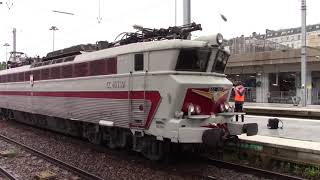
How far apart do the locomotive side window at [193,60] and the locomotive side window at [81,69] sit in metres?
4.31

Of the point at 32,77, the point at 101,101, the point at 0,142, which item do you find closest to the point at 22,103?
the point at 32,77

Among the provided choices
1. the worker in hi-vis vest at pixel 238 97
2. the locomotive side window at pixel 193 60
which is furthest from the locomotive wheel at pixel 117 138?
the worker in hi-vis vest at pixel 238 97

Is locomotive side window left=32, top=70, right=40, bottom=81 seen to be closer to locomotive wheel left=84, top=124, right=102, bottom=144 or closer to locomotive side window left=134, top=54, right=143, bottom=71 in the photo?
locomotive wheel left=84, top=124, right=102, bottom=144

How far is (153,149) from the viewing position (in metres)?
11.4

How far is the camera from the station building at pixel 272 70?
46.7m

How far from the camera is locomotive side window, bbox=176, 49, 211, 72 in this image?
10641 mm

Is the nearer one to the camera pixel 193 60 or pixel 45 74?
pixel 193 60

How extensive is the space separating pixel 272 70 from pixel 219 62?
132 ft

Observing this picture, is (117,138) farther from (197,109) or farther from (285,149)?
(285,149)

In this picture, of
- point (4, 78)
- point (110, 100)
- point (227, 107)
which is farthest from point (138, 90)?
point (4, 78)

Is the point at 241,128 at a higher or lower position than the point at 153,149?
higher

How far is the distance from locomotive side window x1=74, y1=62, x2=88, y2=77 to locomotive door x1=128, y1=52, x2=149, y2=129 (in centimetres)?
286

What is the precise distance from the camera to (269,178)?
10133 millimetres

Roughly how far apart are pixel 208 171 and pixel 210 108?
1521mm
